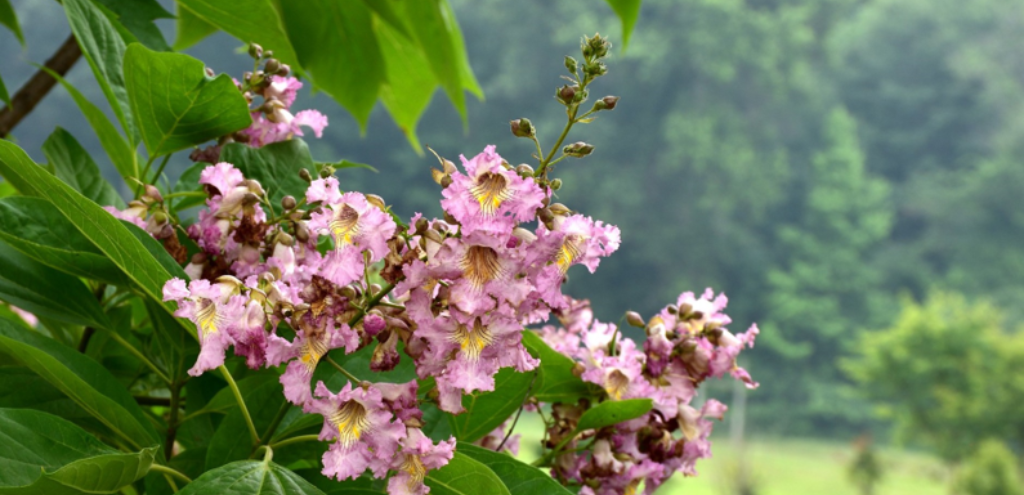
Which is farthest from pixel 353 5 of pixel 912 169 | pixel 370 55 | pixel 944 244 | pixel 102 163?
pixel 912 169

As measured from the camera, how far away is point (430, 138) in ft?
65.0

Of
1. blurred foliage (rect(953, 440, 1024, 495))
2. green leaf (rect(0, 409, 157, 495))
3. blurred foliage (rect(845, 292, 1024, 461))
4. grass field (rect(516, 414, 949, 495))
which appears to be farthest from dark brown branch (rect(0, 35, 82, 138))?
grass field (rect(516, 414, 949, 495))

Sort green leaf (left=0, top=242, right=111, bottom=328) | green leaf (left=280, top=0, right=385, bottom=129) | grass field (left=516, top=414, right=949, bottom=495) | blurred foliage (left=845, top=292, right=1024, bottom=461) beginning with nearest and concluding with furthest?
green leaf (left=0, top=242, right=111, bottom=328) < green leaf (left=280, top=0, right=385, bottom=129) < blurred foliage (left=845, top=292, right=1024, bottom=461) < grass field (left=516, top=414, right=949, bottom=495)

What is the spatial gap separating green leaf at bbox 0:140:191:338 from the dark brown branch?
22 cm

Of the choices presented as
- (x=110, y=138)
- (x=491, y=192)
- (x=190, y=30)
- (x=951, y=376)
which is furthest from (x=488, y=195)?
(x=951, y=376)

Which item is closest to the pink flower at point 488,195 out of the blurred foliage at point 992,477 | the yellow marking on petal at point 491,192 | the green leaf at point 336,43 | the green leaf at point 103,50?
the yellow marking on petal at point 491,192

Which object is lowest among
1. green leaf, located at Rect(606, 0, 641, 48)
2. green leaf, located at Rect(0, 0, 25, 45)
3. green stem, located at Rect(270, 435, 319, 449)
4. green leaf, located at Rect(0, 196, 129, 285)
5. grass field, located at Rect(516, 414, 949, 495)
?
green stem, located at Rect(270, 435, 319, 449)

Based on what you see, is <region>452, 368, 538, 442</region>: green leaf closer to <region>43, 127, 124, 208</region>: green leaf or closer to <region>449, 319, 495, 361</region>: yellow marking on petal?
<region>449, 319, 495, 361</region>: yellow marking on petal

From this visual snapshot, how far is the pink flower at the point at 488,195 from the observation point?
0.34 meters

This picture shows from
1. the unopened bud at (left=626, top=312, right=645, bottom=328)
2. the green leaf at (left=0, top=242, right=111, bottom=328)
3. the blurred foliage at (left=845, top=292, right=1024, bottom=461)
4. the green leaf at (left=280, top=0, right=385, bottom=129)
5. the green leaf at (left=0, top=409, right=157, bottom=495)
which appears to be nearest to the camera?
the green leaf at (left=0, top=409, right=157, bottom=495)

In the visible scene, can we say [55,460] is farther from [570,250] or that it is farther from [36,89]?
[36,89]

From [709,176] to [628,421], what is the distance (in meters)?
20.1

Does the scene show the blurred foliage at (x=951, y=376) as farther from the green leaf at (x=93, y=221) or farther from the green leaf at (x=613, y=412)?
the green leaf at (x=93, y=221)

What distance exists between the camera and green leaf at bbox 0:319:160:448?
1.18 ft
